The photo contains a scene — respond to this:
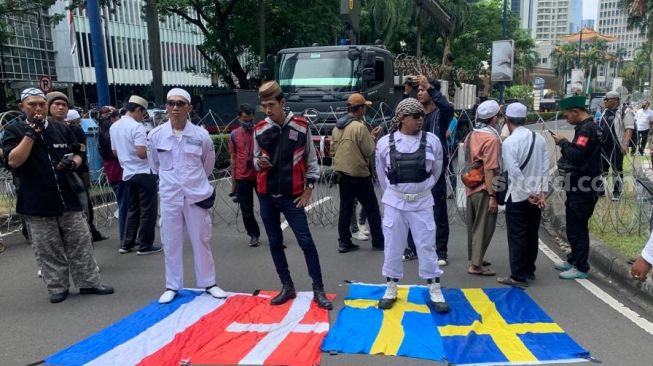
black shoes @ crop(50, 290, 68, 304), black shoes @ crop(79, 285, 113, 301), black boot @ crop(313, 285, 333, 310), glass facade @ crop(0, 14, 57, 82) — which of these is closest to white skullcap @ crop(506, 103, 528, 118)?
black boot @ crop(313, 285, 333, 310)

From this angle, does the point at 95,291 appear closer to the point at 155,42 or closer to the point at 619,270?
the point at 619,270

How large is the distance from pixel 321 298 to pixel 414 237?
1.04 m

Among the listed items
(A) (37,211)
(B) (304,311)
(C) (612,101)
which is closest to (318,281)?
(B) (304,311)

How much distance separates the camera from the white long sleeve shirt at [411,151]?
4.65 m

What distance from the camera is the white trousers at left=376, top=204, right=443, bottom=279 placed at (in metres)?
4.67

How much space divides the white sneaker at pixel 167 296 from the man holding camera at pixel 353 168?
7.77 feet

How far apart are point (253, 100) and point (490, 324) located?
13597 millimetres

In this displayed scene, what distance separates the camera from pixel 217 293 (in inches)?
202

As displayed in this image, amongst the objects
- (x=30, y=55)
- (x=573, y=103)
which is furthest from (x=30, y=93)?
(x=30, y=55)

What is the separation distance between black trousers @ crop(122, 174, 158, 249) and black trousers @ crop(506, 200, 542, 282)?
437 centimetres

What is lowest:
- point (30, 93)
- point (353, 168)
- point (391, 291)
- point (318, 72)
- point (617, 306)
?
point (617, 306)

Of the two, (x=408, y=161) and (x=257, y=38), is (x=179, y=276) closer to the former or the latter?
(x=408, y=161)

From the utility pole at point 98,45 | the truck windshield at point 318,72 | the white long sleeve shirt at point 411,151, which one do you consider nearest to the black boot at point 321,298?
the white long sleeve shirt at point 411,151

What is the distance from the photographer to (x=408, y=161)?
458 centimetres
